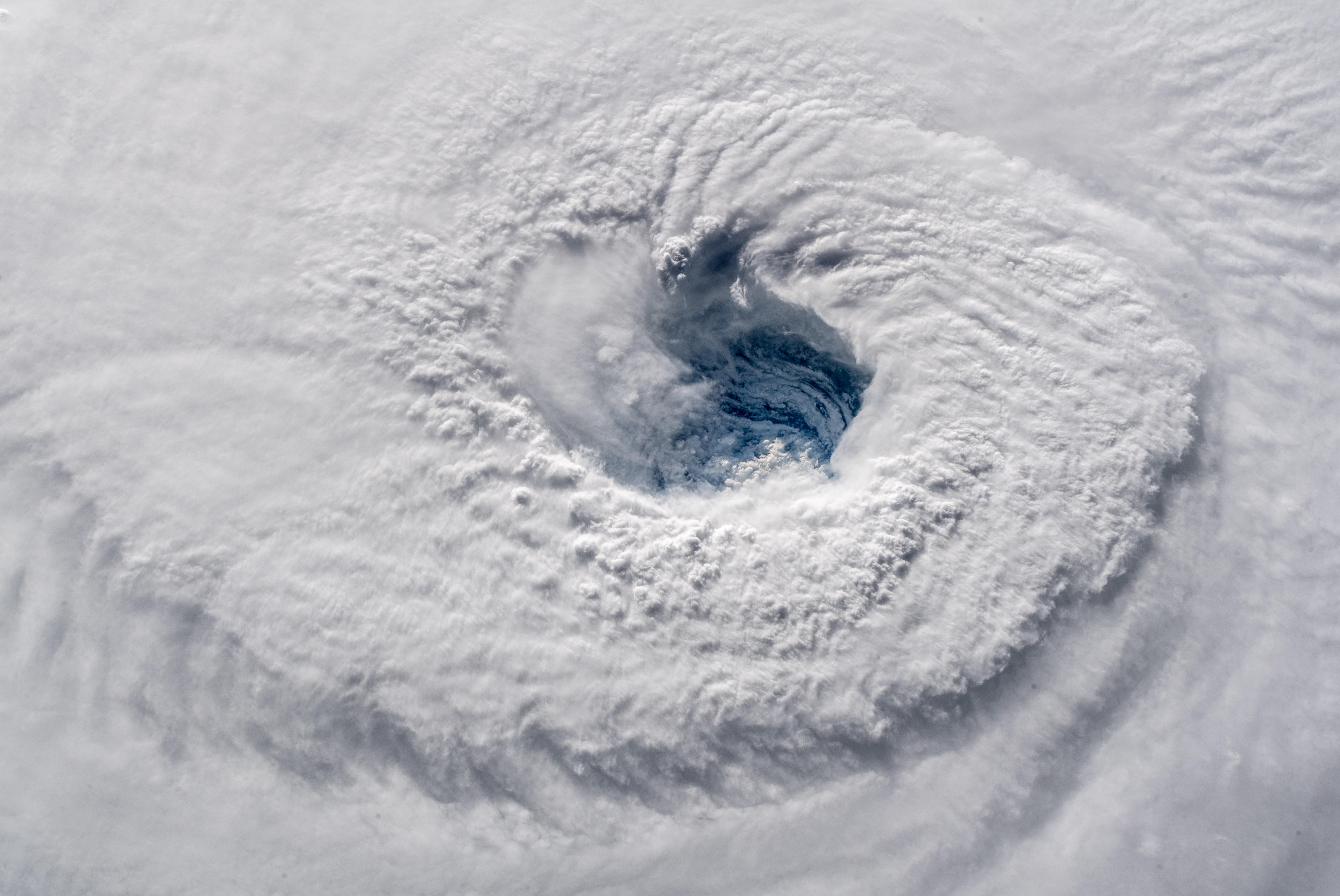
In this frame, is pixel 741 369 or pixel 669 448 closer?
pixel 669 448

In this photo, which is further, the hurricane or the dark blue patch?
the dark blue patch

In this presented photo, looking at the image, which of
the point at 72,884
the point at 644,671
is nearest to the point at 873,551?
the point at 644,671

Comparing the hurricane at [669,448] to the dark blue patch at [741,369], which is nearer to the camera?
the hurricane at [669,448]

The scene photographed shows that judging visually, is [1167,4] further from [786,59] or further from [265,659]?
[265,659]

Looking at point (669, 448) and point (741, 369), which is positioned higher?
point (741, 369)

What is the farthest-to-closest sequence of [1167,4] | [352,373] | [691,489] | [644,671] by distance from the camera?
[1167,4], [691,489], [352,373], [644,671]

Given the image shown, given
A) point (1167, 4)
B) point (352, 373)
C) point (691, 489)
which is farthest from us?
point (1167, 4)

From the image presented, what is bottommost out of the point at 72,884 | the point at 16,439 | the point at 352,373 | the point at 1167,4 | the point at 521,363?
the point at 72,884

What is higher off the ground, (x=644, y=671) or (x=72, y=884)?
(x=644, y=671)
